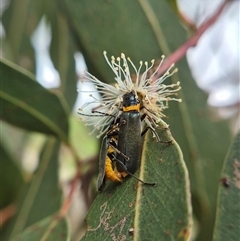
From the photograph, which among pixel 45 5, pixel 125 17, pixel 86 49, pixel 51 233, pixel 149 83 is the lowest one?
pixel 51 233

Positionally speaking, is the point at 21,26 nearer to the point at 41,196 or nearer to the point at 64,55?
the point at 64,55

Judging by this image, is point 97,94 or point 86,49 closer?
point 97,94

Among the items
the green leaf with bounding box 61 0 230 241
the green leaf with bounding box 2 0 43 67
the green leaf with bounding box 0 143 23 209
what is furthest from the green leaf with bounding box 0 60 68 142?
the green leaf with bounding box 2 0 43 67

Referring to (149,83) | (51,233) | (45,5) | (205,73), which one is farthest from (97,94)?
(205,73)

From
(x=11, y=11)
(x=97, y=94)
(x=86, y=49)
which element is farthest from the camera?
(x=11, y=11)

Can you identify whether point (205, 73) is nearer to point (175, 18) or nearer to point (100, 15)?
point (175, 18)

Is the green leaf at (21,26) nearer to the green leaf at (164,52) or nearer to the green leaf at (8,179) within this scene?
the green leaf at (8,179)

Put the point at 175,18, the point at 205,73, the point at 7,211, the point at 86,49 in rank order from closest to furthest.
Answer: the point at 86,49, the point at 175,18, the point at 7,211, the point at 205,73

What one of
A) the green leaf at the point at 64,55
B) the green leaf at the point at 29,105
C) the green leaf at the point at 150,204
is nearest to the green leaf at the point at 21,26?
the green leaf at the point at 64,55
